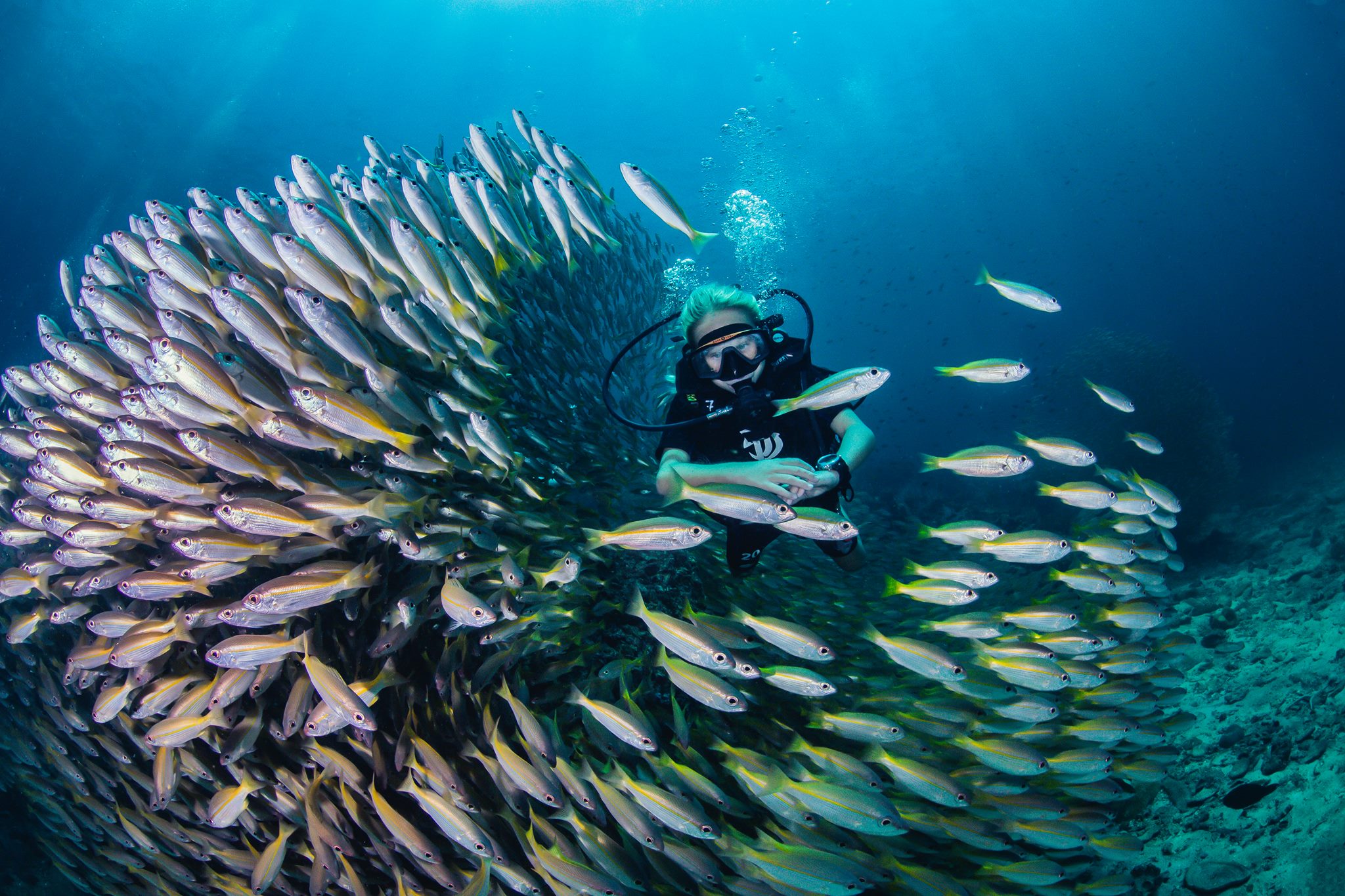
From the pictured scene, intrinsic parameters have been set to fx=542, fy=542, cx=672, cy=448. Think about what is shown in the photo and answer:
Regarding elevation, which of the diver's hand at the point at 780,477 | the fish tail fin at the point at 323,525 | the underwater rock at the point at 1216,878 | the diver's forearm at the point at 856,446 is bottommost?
the fish tail fin at the point at 323,525

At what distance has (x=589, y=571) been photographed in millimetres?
3986

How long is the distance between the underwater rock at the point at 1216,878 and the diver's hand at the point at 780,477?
205 inches

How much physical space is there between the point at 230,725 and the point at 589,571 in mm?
2305

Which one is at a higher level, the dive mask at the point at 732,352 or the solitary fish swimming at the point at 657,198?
the solitary fish swimming at the point at 657,198

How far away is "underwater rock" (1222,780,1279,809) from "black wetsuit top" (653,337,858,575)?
483 centimetres

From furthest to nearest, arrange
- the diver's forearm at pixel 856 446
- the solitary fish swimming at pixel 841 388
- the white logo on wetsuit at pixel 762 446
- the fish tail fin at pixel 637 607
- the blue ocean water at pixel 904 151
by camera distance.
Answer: the blue ocean water at pixel 904 151, the white logo on wetsuit at pixel 762 446, the diver's forearm at pixel 856 446, the solitary fish swimming at pixel 841 388, the fish tail fin at pixel 637 607

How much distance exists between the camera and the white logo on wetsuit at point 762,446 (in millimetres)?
3848

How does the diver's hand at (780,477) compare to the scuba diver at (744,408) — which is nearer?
the diver's hand at (780,477)

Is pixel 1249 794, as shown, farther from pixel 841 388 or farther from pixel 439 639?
pixel 439 639

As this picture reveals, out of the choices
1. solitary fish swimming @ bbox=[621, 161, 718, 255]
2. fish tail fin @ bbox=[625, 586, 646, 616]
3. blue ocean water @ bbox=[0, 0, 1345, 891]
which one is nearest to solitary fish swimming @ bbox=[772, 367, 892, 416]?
fish tail fin @ bbox=[625, 586, 646, 616]

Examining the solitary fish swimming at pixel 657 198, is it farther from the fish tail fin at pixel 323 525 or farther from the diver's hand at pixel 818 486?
the fish tail fin at pixel 323 525

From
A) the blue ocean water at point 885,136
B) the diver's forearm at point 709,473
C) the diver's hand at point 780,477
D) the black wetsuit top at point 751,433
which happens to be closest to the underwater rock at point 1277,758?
the black wetsuit top at point 751,433

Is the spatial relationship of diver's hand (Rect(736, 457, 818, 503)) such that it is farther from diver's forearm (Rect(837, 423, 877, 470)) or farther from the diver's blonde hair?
the diver's blonde hair

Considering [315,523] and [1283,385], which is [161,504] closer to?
[315,523]
